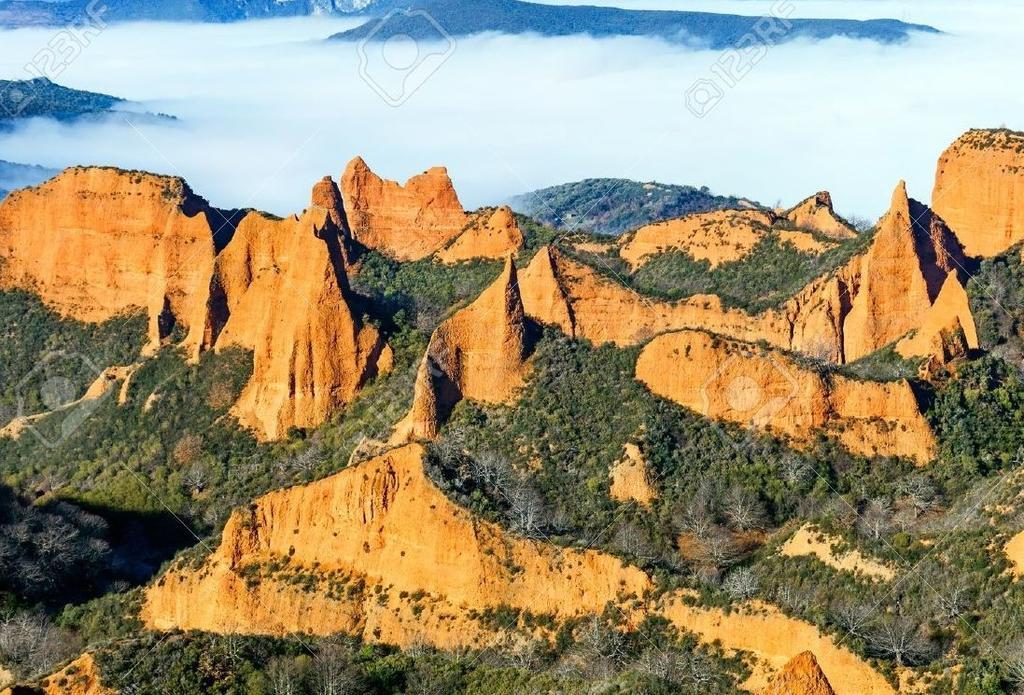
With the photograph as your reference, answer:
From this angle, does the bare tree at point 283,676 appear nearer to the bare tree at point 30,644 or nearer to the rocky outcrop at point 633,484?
the bare tree at point 30,644

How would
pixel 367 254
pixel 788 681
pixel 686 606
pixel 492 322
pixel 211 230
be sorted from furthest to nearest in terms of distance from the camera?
pixel 367 254 → pixel 211 230 → pixel 492 322 → pixel 686 606 → pixel 788 681

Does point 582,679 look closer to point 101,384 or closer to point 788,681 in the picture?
point 788,681

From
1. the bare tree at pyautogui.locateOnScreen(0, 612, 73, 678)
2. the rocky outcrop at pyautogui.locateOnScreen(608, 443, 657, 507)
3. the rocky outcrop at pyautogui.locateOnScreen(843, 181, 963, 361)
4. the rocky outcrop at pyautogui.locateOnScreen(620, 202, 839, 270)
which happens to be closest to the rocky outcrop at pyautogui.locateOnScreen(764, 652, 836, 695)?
the bare tree at pyautogui.locateOnScreen(0, 612, 73, 678)

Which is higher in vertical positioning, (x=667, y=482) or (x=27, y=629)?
(x=667, y=482)

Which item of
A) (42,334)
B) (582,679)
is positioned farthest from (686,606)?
(42,334)

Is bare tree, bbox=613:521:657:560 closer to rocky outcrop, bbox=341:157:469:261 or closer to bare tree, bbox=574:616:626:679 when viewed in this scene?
bare tree, bbox=574:616:626:679
